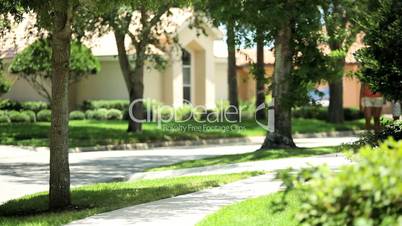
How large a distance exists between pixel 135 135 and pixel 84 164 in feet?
24.7

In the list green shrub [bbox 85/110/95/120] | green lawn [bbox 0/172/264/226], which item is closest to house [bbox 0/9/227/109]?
green shrub [bbox 85/110/95/120]

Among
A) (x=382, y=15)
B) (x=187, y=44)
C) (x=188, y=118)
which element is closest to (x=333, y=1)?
(x=382, y=15)

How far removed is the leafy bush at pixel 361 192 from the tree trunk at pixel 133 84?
23.5 metres

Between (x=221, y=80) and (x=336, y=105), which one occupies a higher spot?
(x=221, y=80)

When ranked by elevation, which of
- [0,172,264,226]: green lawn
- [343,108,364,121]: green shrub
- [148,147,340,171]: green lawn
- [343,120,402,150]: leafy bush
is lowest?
[0,172,264,226]: green lawn

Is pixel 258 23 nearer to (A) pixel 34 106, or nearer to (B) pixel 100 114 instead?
(B) pixel 100 114

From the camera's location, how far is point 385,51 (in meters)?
11.5

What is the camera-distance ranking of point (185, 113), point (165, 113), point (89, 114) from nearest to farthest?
point (185, 113), point (165, 113), point (89, 114)

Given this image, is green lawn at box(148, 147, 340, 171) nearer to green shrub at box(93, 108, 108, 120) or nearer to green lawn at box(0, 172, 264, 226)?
green lawn at box(0, 172, 264, 226)

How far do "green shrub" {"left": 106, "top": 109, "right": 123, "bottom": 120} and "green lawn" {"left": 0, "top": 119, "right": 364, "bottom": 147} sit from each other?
414 centimetres

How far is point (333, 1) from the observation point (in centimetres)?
2130

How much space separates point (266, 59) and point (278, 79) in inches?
1057

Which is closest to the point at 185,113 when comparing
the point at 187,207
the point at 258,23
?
the point at 258,23

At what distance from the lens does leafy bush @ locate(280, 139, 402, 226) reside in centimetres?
493
